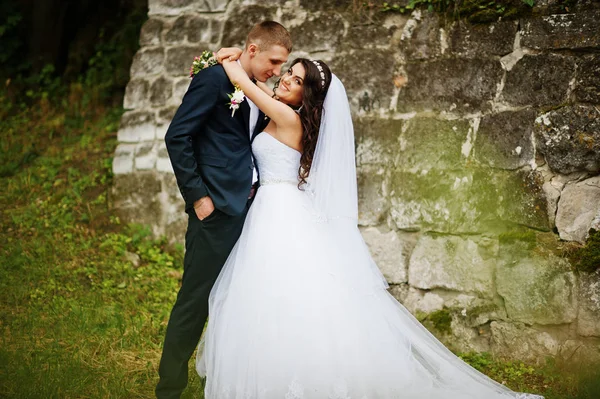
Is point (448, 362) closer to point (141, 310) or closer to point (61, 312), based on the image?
point (141, 310)

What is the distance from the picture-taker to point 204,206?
3.44 metres

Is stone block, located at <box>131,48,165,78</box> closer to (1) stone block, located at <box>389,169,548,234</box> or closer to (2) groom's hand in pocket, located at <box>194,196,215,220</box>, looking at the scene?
(1) stone block, located at <box>389,169,548,234</box>

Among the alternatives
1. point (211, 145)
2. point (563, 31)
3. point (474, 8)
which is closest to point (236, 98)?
point (211, 145)

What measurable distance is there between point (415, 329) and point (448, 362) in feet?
0.83

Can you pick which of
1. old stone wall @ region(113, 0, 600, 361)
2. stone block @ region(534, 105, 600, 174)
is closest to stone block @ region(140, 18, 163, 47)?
old stone wall @ region(113, 0, 600, 361)

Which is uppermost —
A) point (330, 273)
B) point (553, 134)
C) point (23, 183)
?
point (553, 134)

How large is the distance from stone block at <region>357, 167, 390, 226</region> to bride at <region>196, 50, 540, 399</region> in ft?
3.41

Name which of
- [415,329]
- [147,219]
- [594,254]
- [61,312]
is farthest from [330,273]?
[147,219]

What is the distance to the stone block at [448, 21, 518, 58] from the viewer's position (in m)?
4.20

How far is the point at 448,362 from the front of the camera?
11.5 ft

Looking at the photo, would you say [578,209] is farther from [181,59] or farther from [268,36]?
[181,59]

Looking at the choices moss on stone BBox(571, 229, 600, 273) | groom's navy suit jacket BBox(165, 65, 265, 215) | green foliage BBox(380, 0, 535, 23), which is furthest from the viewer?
green foliage BBox(380, 0, 535, 23)

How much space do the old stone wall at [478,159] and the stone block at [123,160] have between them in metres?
1.81

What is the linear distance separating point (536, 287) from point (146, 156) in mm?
3489
